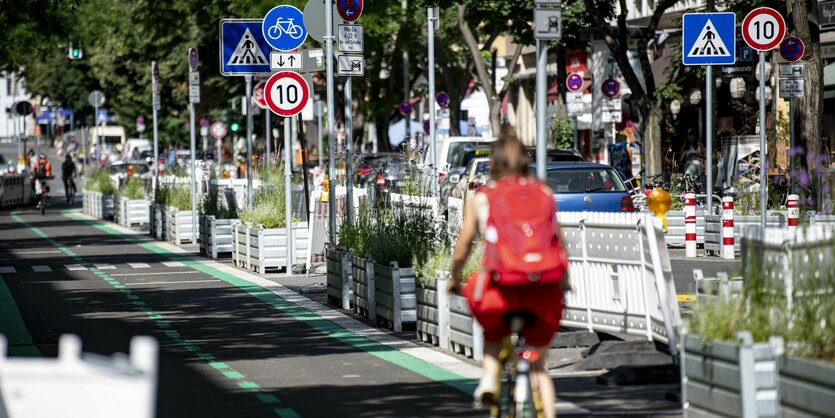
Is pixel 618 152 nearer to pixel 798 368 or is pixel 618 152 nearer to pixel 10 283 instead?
pixel 10 283

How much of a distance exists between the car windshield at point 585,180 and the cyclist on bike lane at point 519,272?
58.6 feet

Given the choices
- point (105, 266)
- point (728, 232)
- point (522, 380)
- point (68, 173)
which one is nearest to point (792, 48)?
point (728, 232)

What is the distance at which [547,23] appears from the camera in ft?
38.0

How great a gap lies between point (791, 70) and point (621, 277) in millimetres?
10784

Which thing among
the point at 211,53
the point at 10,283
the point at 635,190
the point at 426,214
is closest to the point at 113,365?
the point at 426,214

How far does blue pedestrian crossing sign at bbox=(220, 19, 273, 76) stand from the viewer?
25719 mm

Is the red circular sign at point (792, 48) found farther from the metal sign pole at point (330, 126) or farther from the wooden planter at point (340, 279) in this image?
the wooden planter at point (340, 279)

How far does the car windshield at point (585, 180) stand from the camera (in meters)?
26.2

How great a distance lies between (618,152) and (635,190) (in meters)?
13.1

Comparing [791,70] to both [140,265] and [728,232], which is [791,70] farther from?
[140,265]

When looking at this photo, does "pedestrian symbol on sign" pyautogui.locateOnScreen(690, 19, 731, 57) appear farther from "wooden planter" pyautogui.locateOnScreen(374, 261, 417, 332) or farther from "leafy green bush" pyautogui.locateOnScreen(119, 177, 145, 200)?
"leafy green bush" pyautogui.locateOnScreen(119, 177, 145, 200)

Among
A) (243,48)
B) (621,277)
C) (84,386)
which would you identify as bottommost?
(621,277)

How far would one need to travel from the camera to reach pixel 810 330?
8.20 metres

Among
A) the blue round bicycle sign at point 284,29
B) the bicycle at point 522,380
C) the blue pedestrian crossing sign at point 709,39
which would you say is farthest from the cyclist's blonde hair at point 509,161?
the blue round bicycle sign at point 284,29
